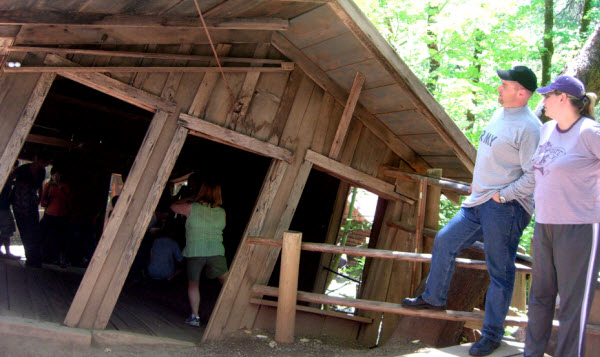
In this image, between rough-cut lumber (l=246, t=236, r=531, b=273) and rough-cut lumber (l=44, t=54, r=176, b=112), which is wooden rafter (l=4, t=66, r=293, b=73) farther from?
rough-cut lumber (l=246, t=236, r=531, b=273)

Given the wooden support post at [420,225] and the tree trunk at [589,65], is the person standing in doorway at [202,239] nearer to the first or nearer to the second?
the wooden support post at [420,225]

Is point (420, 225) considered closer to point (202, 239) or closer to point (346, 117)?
point (346, 117)

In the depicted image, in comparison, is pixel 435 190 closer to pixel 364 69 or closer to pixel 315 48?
pixel 364 69

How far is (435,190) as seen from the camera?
6617mm

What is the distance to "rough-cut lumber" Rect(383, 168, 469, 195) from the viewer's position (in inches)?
223

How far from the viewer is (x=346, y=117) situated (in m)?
6.00

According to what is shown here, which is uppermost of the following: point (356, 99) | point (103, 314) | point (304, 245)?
point (356, 99)

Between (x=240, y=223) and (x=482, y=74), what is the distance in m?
7.29

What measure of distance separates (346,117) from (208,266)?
2289 millimetres

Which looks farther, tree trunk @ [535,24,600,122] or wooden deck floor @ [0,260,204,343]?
tree trunk @ [535,24,600,122]

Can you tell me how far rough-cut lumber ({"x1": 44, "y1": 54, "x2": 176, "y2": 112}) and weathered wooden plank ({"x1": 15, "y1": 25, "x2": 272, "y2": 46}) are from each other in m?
0.16

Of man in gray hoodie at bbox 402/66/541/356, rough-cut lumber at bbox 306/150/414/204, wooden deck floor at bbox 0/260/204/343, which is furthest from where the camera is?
rough-cut lumber at bbox 306/150/414/204

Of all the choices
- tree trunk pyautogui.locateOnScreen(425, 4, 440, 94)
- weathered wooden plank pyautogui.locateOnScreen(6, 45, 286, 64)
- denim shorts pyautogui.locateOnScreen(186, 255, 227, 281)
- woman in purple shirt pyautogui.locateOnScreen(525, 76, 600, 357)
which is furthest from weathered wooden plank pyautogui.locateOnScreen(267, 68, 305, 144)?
tree trunk pyautogui.locateOnScreen(425, 4, 440, 94)

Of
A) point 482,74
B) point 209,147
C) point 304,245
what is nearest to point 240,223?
point 209,147
